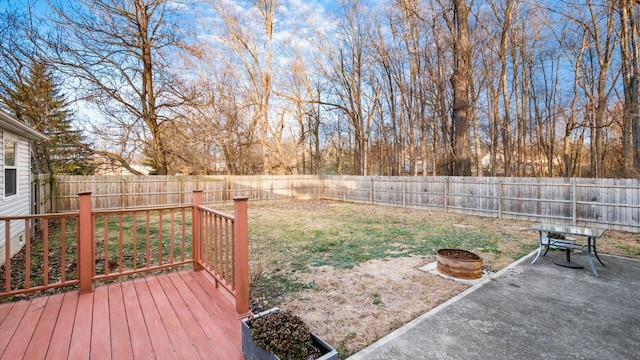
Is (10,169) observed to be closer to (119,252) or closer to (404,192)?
(119,252)

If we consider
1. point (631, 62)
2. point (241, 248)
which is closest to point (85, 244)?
point (241, 248)

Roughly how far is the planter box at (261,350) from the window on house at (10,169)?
5808 millimetres

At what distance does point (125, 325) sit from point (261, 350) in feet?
4.66

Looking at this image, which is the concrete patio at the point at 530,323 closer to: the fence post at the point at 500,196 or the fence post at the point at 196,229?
the fence post at the point at 196,229

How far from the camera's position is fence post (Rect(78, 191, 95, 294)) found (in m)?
2.86

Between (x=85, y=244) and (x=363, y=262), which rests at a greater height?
(x=85, y=244)

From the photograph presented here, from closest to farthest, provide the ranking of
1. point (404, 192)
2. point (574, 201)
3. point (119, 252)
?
point (119, 252) → point (574, 201) → point (404, 192)

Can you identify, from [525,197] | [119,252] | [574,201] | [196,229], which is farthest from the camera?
[525,197]

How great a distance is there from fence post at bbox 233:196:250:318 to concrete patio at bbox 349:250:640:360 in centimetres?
106

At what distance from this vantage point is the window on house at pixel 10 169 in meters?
5.03

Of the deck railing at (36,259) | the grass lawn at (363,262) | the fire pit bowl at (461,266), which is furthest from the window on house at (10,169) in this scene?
the fire pit bowl at (461,266)

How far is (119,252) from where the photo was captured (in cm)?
317

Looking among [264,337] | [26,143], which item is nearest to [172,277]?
[264,337]

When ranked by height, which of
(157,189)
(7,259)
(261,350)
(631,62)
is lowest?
(261,350)
